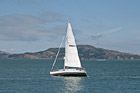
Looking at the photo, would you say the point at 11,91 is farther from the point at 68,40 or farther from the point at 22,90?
the point at 68,40

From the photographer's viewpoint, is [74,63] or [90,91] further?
[74,63]

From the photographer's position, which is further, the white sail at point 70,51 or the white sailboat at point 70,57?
the white sail at point 70,51

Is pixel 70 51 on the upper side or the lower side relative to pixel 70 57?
upper

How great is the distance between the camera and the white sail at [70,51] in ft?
239

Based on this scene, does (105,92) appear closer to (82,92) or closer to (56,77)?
(82,92)

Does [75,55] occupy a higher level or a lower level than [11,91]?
higher

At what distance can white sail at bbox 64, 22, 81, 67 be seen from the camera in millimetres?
72812

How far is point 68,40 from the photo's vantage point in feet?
240

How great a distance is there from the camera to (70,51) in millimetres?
73812

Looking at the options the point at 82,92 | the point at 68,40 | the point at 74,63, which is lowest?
the point at 82,92

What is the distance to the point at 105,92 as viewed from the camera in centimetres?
5059

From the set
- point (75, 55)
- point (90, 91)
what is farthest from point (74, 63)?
point (90, 91)

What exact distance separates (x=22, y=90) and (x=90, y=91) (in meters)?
12.7

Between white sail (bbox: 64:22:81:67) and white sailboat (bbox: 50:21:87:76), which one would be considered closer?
white sailboat (bbox: 50:21:87:76)
